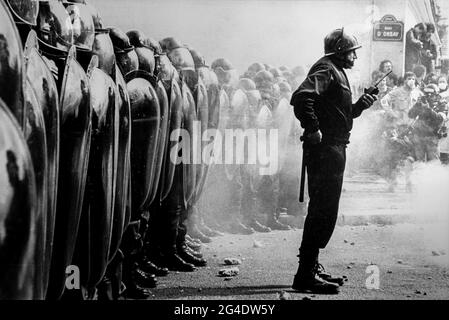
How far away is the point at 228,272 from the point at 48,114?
189cm

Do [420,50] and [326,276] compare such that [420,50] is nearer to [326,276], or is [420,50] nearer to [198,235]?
[326,276]

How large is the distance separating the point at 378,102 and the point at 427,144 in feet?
1.87

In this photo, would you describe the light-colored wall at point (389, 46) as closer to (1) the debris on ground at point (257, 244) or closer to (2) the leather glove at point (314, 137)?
(2) the leather glove at point (314, 137)

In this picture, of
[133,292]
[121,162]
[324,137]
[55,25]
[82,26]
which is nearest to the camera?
[55,25]

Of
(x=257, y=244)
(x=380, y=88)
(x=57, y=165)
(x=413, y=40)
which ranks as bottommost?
(x=257, y=244)

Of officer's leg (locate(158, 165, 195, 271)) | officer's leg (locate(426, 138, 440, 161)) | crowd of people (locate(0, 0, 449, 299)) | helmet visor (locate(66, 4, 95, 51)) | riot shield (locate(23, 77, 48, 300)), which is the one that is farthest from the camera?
officer's leg (locate(426, 138, 440, 161))

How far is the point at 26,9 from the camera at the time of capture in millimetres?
3641

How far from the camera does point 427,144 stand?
516 cm

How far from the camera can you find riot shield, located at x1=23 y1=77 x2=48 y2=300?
3488 millimetres

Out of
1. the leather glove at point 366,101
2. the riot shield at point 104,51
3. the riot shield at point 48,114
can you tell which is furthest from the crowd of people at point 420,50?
the riot shield at point 48,114

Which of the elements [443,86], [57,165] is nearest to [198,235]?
[57,165]

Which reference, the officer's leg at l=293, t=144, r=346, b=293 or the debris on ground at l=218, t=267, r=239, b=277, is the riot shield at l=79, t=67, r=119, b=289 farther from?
the officer's leg at l=293, t=144, r=346, b=293

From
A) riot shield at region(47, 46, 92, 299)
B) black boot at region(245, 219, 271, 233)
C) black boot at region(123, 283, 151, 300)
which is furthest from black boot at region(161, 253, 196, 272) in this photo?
riot shield at region(47, 46, 92, 299)

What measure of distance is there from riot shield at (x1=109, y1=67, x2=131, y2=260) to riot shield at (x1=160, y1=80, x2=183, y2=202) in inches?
14.1
